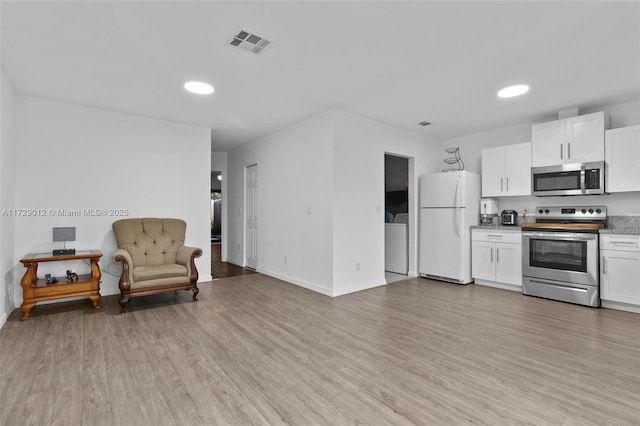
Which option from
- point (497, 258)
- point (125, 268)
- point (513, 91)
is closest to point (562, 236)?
point (497, 258)

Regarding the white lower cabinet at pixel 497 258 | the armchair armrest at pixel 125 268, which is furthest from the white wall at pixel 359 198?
the armchair armrest at pixel 125 268

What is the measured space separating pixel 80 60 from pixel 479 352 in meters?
4.20

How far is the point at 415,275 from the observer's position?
540 cm

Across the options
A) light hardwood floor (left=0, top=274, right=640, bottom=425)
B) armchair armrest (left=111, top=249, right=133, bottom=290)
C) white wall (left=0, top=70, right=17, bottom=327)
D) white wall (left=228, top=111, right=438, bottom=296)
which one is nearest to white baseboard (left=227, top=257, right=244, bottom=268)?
white wall (left=228, top=111, right=438, bottom=296)

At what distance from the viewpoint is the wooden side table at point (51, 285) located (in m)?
3.23

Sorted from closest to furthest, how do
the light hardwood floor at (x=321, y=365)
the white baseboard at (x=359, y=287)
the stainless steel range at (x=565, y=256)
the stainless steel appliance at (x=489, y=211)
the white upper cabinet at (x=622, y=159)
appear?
the light hardwood floor at (x=321, y=365) < the white upper cabinet at (x=622, y=159) < the stainless steel range at (x=565, y=256) < the white baseboard at (x=359, y=287) < the stainless steel appliance at (x=489, y=211)

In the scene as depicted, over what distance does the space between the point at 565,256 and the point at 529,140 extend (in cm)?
185

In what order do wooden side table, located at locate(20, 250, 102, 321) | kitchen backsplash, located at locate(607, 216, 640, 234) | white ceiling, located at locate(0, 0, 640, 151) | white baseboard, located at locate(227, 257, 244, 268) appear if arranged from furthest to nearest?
1. white baseboard, located at locate(227, 257, 244, 268)
2. kitchen backsplash, located at locate(607, 216, 640, 234)
3. wooden side table, located at locate(20, 250, 102, 321)
4. white ceiling, located at locate(0, 0, 640, 151)

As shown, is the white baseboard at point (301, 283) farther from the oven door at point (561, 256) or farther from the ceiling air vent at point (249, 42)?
the ceiling air vent at point (249, 42)

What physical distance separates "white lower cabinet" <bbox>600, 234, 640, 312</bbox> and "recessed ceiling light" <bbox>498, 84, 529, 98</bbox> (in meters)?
1.92

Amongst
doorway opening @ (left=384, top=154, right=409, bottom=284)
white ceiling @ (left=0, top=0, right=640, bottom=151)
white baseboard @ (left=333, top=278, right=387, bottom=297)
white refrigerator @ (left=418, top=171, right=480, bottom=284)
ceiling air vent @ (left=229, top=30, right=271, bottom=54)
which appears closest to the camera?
white ceiling @ (left=0, top=0, right=640, bottom=151)

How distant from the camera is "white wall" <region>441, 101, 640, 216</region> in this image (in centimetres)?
388

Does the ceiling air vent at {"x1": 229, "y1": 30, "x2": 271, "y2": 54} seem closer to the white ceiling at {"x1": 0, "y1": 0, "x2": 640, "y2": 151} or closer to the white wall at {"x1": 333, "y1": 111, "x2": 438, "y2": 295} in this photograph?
the white ceiling at {"x1": 0, "y1": 0, "x2": 640, "y2": 151}

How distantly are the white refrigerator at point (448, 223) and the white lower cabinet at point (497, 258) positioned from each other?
0.13 meters
